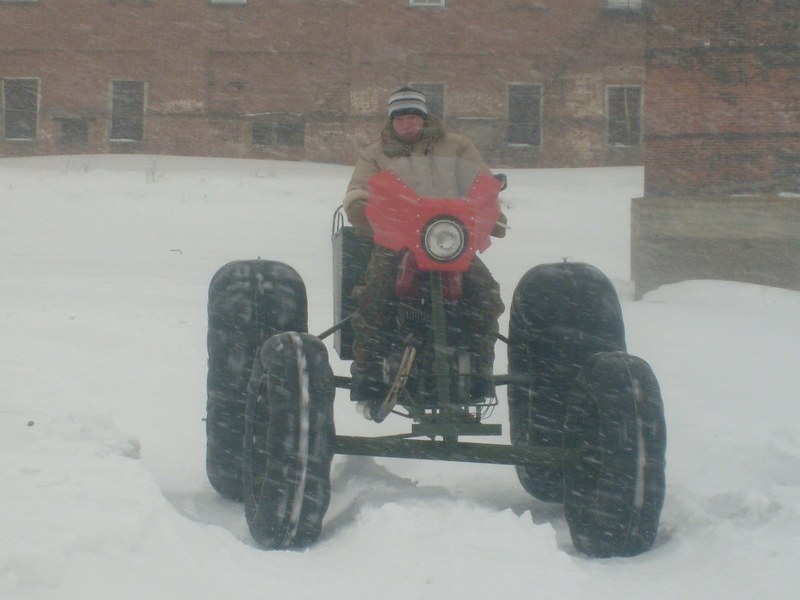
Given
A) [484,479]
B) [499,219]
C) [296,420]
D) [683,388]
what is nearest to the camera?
[296,420]

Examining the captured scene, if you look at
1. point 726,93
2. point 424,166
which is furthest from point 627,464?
point 726,93

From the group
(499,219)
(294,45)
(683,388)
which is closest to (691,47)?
(683,388)

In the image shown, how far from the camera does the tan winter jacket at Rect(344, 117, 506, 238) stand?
4.93 metres

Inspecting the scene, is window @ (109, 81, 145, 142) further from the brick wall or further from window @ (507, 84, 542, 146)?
the brick wall

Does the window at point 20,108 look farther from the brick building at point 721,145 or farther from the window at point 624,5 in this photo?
the brick building at point 721,145

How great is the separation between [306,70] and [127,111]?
5.67 m

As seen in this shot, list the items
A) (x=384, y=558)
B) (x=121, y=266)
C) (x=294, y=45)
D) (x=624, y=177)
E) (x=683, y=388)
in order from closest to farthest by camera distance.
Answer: (x=384, y=558), (x=683, y=388), (x=121, y=266), (x=624, y=177), (x=294, y=45)

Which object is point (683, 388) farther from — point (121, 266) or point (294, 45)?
point (294, 45)

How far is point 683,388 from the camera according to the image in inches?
304

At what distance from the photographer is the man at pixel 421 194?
15.9 feet

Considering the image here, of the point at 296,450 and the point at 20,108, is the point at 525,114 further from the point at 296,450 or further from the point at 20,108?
the point at 296,450

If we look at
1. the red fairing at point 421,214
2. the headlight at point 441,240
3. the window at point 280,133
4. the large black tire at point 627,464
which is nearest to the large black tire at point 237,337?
the red fairing at point 421,214

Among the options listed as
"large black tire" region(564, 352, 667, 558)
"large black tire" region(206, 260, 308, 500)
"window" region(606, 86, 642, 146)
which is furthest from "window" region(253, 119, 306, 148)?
"large black tire" region(564, 352, 667, 558)

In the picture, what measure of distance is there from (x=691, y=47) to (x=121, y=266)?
28.0ft
